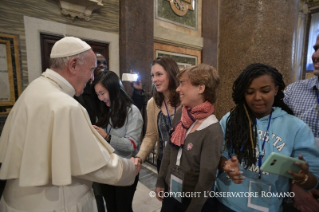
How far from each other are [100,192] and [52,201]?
98cm

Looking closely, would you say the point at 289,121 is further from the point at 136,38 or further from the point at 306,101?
the point at 136,38

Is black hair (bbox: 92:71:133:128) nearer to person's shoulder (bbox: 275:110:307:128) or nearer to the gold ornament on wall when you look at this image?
person's shoulder (bbox: 275:110:307:128)

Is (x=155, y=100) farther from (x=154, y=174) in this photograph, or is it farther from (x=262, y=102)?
(x=154, y=174)

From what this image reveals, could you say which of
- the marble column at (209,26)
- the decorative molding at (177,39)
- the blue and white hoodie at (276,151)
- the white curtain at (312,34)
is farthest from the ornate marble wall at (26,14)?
the white curtain at (312,34)

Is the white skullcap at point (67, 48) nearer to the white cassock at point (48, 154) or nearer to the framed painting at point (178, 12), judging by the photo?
the white cassock at point (48, 154)

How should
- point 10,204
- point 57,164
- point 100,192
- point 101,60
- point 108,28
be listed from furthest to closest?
1. point 108,28
2. point 101,60
3. point 100,192
4. point 10,204
5. point 57,164

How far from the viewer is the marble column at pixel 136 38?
17.0ft

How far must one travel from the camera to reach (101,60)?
2816mm

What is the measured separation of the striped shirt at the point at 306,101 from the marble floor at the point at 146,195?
2.37 m

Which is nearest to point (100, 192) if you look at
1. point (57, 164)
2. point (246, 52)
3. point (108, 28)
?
point (57, 164)

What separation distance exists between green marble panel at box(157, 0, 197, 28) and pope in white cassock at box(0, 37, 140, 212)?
690 cm

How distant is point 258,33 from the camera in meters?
1.79

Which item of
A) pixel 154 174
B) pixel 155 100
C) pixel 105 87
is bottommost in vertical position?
pixel 154 174

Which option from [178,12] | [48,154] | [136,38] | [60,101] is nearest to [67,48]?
[60,101]
